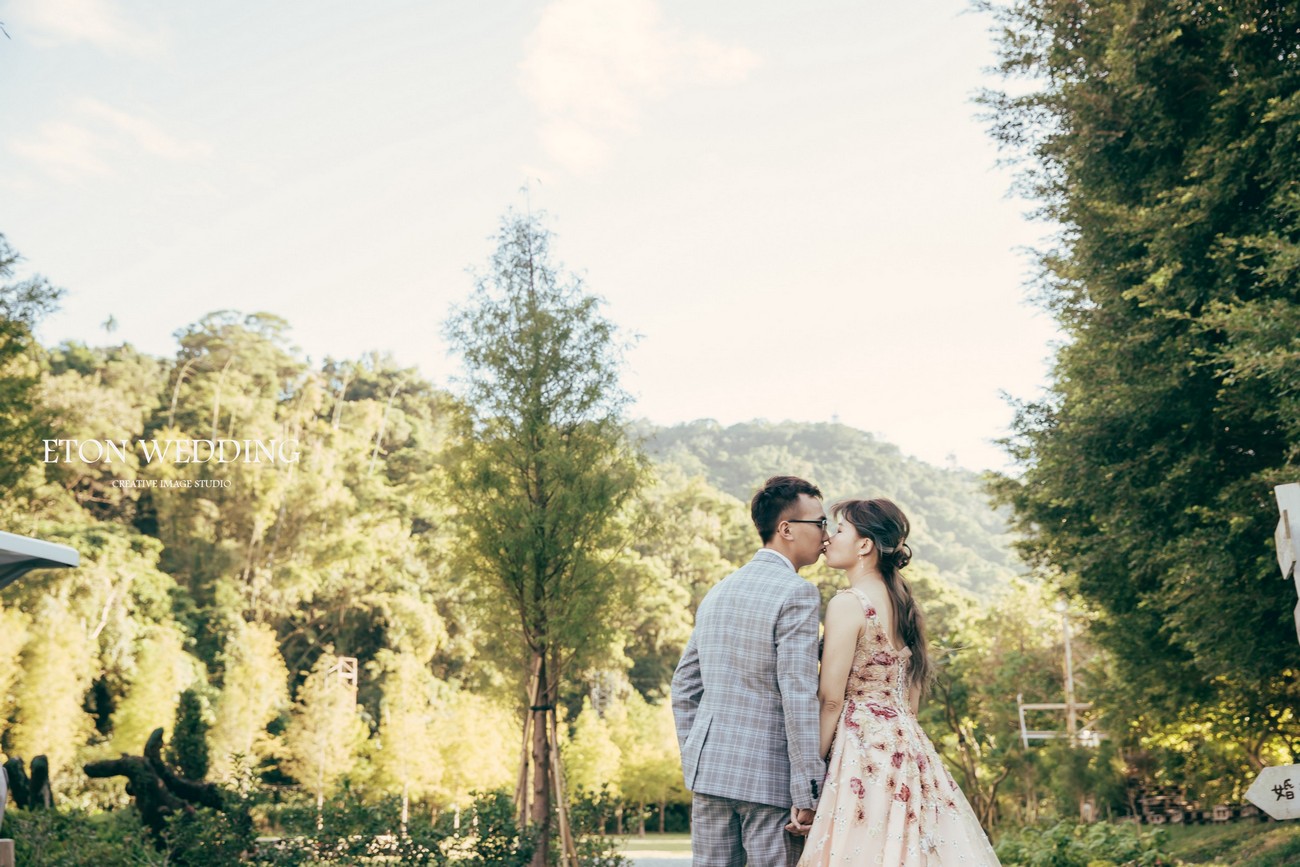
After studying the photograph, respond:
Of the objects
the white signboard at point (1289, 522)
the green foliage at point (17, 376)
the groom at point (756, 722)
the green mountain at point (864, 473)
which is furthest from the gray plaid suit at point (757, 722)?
the green mountain at point (864, 473)

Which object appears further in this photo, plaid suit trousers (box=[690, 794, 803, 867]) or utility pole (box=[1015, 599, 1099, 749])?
utility pole (box=[1015, 599, 1099, 749])

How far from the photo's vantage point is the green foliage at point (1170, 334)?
9.05m

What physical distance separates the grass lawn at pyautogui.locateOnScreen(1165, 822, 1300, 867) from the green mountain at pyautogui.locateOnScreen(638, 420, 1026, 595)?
185 feet

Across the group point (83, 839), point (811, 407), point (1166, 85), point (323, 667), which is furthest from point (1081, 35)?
point (811, 407)

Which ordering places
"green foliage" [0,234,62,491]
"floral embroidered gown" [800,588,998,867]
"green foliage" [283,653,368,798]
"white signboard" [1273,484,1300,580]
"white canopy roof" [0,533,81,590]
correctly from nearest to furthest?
1. "floral embroidered gown" [800,588,998,867]
2. "white signboard" [1273,484,1300,580]
3. "white canopy roof" [0,533,81,590]
4. "green foliage" [0,234,62,491]
5. "green foliage" [283,653,368,798]

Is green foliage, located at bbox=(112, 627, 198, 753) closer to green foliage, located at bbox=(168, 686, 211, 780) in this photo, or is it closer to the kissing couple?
green foliage, located at bbox=(168, 686, 211, 780)

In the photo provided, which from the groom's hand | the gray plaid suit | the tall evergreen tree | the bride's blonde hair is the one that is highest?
the tall evergreen tree

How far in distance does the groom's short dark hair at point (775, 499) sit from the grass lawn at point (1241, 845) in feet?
30.0

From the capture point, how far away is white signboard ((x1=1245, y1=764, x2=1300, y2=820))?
532 cm

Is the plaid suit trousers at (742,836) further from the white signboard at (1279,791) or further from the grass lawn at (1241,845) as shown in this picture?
the grass lawn at (1241,845)

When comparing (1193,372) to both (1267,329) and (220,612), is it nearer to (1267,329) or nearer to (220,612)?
(1267,329)

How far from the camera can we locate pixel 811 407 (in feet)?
302

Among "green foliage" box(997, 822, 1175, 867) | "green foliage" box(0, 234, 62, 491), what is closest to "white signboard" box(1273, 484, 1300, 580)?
"green foliage" box(997, 822, 1175, 867)

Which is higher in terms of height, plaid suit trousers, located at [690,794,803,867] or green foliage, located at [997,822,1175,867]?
plaid suit trousers, located at [690,794,803,867]
